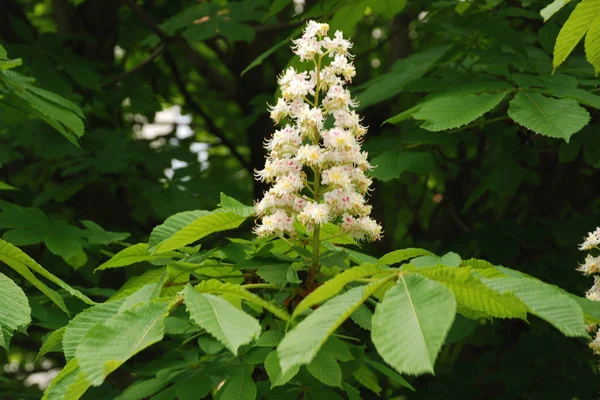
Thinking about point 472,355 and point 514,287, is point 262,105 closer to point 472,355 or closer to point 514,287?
point 472,355

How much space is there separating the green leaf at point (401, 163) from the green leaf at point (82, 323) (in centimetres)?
148

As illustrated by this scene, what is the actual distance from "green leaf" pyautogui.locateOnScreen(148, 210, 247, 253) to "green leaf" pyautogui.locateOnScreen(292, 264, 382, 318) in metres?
0.54

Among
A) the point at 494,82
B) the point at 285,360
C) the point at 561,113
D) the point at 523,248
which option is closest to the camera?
the point at 285,360

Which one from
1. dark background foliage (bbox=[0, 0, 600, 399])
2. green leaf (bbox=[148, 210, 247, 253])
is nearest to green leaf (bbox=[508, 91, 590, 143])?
dark background foliage (bbox=[0, 0, 600, 399])

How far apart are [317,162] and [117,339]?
28.9 inches

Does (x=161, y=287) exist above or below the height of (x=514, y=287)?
below

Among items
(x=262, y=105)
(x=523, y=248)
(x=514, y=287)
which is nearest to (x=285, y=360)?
(x=514, y=287)

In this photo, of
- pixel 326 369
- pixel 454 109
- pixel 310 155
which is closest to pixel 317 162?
pixel 310 155

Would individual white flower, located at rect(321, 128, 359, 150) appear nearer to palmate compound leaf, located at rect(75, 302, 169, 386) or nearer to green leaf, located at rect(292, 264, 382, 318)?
green leaf, located at rect(292, 264, 382, 318)

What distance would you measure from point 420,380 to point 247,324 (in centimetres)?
386

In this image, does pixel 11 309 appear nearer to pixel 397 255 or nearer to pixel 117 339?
pixel 117 339

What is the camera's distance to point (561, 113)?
2.58 metres

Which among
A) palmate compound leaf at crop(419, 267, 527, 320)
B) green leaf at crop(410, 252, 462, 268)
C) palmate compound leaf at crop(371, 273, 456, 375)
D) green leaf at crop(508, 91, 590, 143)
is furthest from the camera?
green leaf at crop(508, 91, 590, 143)

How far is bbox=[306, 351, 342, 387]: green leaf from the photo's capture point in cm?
187
